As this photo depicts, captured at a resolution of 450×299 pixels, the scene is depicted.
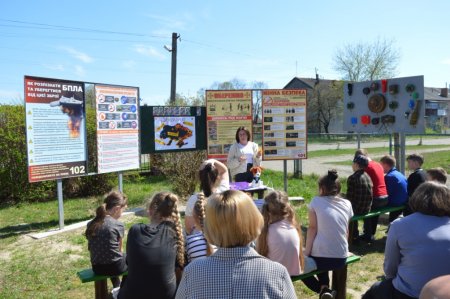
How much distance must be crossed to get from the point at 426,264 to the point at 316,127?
4351 centimetres

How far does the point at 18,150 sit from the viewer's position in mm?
9766

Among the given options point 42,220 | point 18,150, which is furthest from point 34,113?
point 18,150

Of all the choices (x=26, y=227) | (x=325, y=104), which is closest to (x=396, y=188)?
(x=26, y=227)

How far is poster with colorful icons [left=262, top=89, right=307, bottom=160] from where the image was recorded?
9031 millimetres

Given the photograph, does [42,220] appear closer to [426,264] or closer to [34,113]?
[34,113]

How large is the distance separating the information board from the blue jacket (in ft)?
14.2

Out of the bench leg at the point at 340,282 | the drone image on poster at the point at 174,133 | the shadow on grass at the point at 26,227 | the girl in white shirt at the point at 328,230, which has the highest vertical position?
the drone image on poster at the point at 174,133

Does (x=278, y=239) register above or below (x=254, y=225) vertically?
below

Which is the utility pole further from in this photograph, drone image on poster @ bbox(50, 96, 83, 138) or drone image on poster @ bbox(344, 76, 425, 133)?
drone image on poster @ bbox(50, 96, 83, 138)

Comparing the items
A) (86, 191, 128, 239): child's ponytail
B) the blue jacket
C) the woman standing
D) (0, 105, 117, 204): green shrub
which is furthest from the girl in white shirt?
(0, 105, 117, 204): green shrub

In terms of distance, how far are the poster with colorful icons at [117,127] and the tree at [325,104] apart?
1452 inches

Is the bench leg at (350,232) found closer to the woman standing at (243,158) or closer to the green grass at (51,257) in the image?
the green grass at (51,257)

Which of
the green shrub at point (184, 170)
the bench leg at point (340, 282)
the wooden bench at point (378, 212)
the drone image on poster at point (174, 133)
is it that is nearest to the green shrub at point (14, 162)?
the green shrub at point (184, 170)

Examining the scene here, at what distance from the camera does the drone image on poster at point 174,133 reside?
8.81 metres
